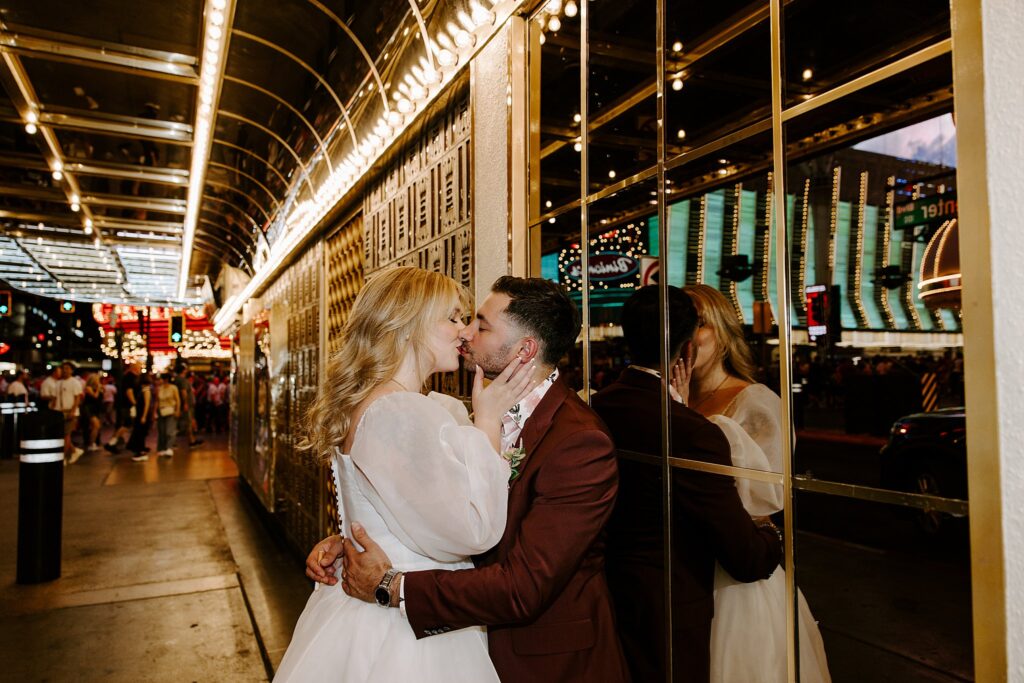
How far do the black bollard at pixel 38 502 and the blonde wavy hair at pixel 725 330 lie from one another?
6320 mm

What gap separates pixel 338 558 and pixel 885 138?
1.92 metres

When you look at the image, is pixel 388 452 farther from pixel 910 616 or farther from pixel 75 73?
pixel 75 73

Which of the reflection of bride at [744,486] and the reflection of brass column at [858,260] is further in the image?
the reflection of bride at [744,486]

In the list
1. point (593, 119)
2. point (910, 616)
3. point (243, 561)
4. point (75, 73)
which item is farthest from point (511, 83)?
point (243, 561)

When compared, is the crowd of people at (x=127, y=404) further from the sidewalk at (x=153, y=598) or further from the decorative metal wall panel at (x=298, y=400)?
the decorative metal wall panel at (x=298, y=400)

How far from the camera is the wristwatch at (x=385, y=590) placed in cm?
189

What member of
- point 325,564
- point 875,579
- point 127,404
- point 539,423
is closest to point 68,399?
point 127,404

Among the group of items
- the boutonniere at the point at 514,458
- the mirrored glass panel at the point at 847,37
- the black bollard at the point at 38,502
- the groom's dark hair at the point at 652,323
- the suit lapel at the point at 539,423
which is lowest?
the black bollard at the point at 38,502

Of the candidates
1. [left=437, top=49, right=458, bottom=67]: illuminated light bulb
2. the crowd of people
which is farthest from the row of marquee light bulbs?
the crowd of people

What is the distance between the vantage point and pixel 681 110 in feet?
6.60

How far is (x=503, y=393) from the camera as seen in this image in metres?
2.05

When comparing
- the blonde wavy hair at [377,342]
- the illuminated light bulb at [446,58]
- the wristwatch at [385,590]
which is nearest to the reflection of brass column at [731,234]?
the blonde wavy hair at [377,342]

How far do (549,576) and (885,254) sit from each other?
1124 millimetres

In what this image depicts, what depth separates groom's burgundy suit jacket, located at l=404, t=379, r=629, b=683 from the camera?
1.80 metres
